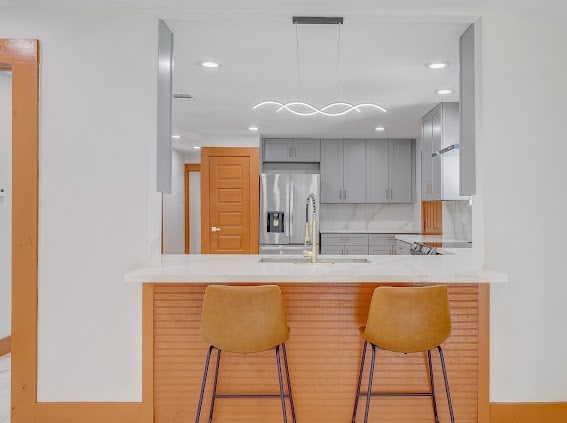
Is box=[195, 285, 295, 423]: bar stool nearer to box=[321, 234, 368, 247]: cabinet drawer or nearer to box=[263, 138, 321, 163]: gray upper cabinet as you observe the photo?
box=[321, 234, 368, 247]: cabinet drawer

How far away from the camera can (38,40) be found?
2439mm

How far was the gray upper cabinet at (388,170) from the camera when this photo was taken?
22.0 ft

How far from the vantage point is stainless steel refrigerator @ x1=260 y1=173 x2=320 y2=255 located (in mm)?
6129

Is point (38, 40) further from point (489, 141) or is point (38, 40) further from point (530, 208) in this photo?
Answer: point (530, 208)

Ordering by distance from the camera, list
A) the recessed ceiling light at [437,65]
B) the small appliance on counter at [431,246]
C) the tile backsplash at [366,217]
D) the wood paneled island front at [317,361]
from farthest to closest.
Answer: the tile backsplash at [366,217] → the small appliance on counter at [431,246] → the recessed ceiling light at [437,65] → the wood paneled island front at [317,361]

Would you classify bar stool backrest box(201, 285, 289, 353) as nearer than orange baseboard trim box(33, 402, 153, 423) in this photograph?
Yes

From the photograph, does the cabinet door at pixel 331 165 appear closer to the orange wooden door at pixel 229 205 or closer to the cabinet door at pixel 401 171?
the cabinet door at pixel 401 171

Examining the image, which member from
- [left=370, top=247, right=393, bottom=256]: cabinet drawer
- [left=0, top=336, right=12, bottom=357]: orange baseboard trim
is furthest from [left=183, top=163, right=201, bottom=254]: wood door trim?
[left=0, top=336, right=12, bottom=357]: orange baseboard trim

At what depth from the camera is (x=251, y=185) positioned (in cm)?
639

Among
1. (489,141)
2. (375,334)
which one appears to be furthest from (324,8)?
(375,334)

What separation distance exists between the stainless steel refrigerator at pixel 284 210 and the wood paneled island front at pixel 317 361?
372cm

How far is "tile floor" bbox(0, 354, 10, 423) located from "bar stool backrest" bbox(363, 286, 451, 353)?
2.24 m

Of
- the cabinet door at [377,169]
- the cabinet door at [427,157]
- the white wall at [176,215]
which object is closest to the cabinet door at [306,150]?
the cabinet door at [377,169]

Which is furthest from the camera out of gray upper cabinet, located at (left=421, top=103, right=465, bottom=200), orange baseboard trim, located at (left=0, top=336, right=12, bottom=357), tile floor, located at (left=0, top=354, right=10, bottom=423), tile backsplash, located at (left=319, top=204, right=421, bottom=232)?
tile backsplash, located at (left=319, top=204, right=421, bottom=232)
